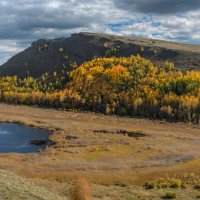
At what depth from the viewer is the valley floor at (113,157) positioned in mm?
67125

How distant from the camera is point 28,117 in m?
152

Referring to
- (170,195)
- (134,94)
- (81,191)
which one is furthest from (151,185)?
(134,94)

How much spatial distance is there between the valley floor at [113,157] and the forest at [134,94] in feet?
36.5

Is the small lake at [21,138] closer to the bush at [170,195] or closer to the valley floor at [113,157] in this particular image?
the valley floor at [113,157]

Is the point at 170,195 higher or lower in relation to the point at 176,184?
higher

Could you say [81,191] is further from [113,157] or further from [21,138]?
[21,138]

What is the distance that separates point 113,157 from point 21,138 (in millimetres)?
36285

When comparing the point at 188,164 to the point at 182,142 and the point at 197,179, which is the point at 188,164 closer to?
the point at 197,179

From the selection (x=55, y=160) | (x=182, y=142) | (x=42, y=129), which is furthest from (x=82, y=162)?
(x=42, y=129)

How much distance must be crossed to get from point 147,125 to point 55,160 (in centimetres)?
5608

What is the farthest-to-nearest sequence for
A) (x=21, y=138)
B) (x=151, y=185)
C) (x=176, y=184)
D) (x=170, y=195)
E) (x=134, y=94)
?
(x=134, y=94) → (x=21, y=138) → (x=151, y=185) → (x=176, y=184) → (x=170, y=195)

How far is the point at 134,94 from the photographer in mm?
164375

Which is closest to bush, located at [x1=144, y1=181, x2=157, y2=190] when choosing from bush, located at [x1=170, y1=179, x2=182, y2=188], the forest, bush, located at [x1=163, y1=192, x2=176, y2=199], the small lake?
bush, located at [x1=170, y1=179, x2=182, y2=188]

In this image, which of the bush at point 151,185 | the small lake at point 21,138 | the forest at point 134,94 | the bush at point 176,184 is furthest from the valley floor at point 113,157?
the forest at point 134,94
